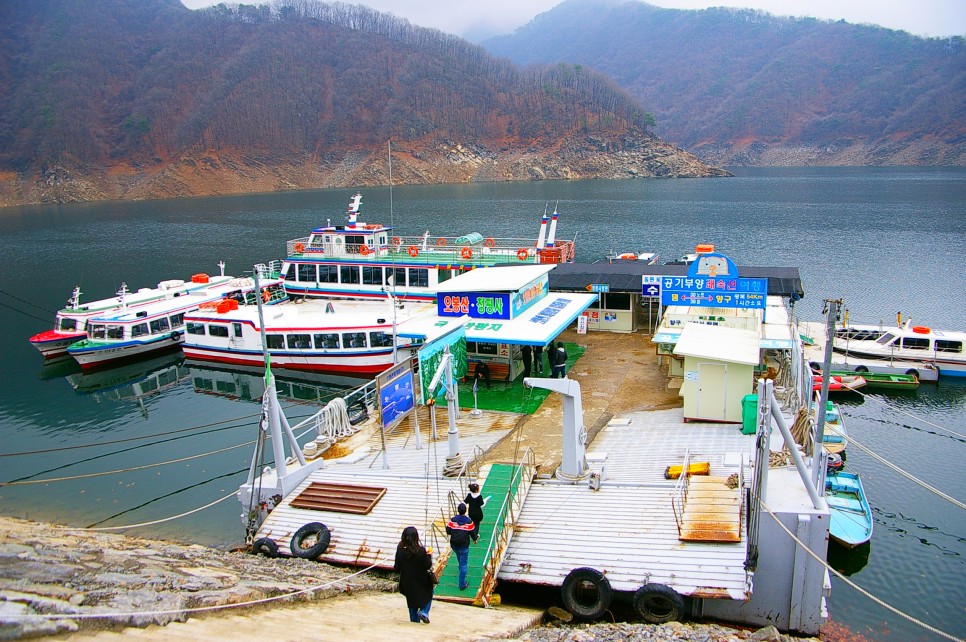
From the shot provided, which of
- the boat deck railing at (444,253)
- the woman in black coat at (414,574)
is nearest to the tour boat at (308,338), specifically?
the boat deck railing at (444,253)

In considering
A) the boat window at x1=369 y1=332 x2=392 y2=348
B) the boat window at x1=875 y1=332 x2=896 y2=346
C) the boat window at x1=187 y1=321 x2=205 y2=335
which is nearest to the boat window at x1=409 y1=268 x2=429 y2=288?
the boat window at x1=369 y1=332 x2=392 y2=348

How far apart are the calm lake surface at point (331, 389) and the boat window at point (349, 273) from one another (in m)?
8.44

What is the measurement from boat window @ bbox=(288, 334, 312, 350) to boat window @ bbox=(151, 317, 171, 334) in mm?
10380

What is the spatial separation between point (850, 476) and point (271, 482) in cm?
1596

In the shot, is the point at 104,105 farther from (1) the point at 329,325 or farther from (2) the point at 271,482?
(2) the point at 271,482

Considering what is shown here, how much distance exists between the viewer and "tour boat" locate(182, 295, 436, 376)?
30375mm

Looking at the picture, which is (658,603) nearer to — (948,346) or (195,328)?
(948,346)

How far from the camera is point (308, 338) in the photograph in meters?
31.0

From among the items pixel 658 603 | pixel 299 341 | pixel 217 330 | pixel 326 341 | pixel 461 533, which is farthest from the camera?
pixel 217 330

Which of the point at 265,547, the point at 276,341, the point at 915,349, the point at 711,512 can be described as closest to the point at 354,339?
the point at 276,341

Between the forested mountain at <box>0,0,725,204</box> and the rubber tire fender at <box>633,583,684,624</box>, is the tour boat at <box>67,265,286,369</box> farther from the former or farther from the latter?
the forested mountain at <box>0,0,725,204</box>

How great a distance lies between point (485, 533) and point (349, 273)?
27.9 m

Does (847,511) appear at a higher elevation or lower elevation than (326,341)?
lower

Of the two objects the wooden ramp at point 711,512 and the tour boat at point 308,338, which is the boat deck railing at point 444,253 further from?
the wooden ramp at point 711,512
